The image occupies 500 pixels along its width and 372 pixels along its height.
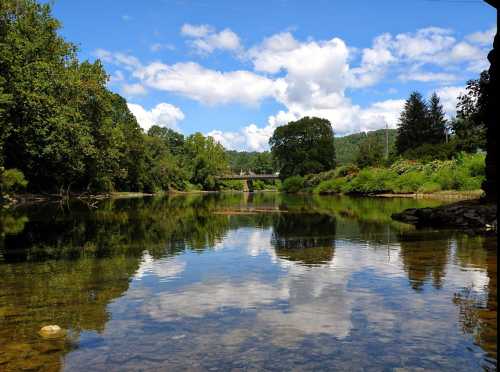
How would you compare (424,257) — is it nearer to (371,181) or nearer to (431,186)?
(431,186)

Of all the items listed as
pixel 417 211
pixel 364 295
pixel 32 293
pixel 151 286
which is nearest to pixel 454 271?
pixel 364 295

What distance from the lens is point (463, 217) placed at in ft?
80.5

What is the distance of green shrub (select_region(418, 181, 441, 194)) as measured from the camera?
64.1 metres

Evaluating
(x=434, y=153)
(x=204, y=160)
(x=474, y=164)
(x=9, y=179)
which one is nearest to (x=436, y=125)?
(x=434, y=153)

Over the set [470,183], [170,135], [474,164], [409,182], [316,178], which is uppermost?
[170,135]

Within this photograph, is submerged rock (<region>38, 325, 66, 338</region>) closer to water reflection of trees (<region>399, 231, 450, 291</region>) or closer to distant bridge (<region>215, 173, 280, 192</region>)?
water reflection of trees (<region>399, 231, 450, 291</region>)

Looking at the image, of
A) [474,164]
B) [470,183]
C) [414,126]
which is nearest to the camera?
[470,183]

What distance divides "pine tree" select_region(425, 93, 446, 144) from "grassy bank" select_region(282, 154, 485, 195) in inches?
934

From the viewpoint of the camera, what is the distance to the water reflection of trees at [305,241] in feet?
49.9

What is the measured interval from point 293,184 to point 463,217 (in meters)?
86.2

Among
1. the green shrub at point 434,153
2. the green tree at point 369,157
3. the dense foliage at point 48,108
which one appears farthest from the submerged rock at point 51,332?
the green tree at point 369,157

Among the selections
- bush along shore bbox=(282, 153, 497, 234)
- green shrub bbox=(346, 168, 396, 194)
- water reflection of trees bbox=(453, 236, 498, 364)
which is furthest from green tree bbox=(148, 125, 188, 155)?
water reflection of trees bbox=(453, 236, 498, 364)

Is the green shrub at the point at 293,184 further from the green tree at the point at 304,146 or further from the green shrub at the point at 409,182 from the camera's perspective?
the green shrub at the point at 409,182

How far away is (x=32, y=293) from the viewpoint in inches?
395
